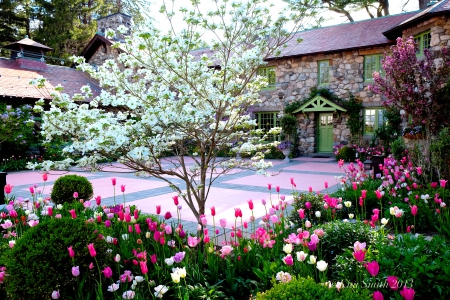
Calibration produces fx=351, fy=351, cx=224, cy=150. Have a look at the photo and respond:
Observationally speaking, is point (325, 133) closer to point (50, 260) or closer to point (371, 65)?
point (371, 65)

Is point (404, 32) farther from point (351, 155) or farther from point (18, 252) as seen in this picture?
point (18, 252)

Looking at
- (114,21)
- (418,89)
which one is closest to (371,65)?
(418,89)

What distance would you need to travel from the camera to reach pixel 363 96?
48.9 ft

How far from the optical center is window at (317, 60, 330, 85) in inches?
624

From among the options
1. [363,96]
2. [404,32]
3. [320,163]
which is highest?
[404,32]

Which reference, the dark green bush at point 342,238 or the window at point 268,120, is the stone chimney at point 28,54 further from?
the dark green bush at point 342,238

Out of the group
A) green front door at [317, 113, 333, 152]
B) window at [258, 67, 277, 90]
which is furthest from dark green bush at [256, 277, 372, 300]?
window at [258, 67, 277, 90]

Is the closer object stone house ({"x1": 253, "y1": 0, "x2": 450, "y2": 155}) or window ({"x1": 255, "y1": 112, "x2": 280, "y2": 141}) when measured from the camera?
stone house ({"x1": 253, "y1": 0, "x2": 450, "y2": 155})

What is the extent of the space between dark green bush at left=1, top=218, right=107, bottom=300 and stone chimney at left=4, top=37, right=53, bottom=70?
18.2m

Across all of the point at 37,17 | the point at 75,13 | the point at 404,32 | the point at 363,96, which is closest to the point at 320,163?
the point at 363,96

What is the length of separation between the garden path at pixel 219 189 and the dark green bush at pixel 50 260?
7.64 ft

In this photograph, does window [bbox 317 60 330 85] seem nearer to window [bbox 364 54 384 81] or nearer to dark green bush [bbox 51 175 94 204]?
window [bbox 364 54 384 81]

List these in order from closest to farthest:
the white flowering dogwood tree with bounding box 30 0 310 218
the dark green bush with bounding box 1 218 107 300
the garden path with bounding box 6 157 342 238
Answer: the dark green bush with bounding box 1 218 107 300 < the white flowering dogwood tree with bounding box 30 0 310 218 < the garden path with bounding box 6 157 342 238

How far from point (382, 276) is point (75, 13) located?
2690cm
